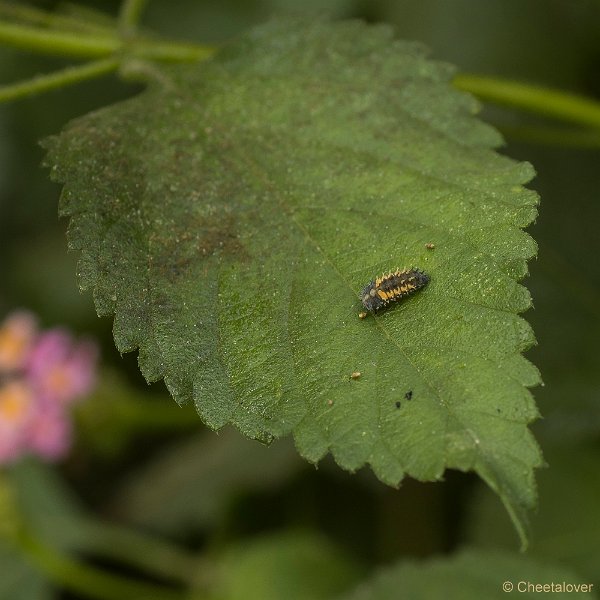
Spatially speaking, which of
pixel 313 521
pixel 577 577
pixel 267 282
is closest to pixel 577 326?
pixel 577 577

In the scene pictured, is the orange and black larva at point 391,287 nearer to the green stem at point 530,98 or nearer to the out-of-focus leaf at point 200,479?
the green stem at point 530,98

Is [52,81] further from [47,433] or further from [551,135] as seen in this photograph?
[47,433]

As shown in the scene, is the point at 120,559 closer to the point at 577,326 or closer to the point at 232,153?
the point at 577,326

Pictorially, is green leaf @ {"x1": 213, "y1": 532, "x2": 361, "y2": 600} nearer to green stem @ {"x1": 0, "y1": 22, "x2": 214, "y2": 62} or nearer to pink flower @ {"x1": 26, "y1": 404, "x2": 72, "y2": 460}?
pink flower @ {"x1": 26, "y1": 404, "x2": 72, "y2": 460}

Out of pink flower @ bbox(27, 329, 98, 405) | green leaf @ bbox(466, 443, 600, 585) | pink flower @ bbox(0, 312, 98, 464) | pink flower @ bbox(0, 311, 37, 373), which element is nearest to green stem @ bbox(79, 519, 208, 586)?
pink flower @ bbox(0, 312, 98, 464)

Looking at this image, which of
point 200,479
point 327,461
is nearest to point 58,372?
point 200,479

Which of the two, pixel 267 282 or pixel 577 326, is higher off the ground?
pixel 267 282
